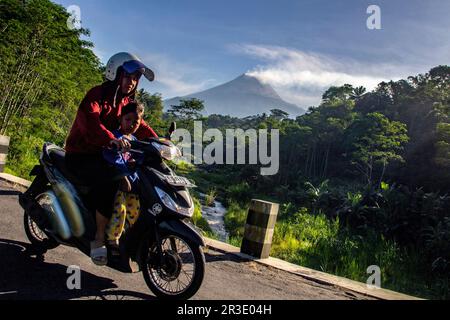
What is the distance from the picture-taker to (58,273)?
3.77m

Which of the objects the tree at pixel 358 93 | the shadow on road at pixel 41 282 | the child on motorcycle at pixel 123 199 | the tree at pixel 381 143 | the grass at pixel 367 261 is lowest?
the grass at pixel 367 261

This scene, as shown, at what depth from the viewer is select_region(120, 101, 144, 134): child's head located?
377 cm

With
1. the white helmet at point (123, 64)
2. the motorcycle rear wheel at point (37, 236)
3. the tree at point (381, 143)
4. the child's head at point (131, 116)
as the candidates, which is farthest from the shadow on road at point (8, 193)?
the tree at point (381, 143)

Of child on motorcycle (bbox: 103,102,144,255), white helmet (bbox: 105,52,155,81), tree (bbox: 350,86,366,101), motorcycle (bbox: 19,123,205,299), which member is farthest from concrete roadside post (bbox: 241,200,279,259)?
tree (bbox: 350,86,366,101)

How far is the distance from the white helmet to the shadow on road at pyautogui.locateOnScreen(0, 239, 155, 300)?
1.84 metres

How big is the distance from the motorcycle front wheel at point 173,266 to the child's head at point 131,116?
1.13 m

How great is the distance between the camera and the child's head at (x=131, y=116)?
3.77 metres

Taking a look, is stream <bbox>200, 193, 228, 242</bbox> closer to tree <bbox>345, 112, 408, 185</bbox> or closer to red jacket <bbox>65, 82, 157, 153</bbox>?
tree <bbox>345, 112, 408, 185</bbox>

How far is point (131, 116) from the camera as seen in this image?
12.4 feet
